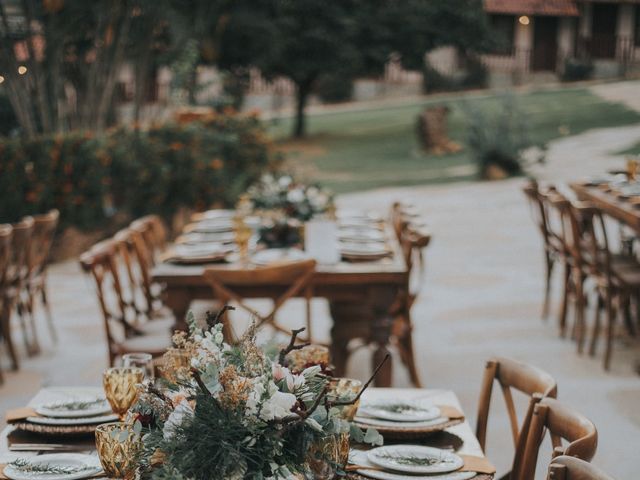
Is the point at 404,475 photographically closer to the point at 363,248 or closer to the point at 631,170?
the point at 363,248

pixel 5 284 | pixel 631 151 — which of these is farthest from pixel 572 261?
pixel 631 151

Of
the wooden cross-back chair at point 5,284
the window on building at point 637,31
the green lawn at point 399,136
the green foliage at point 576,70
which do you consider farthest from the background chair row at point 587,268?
the window on building at point 637,31

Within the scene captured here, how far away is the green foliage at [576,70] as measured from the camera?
28984 mm

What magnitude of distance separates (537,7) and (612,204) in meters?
26.1

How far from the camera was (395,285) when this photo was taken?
5.04 m

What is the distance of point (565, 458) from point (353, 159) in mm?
19341

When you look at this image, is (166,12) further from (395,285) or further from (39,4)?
(395,285)

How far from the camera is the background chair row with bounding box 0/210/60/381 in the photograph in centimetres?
612

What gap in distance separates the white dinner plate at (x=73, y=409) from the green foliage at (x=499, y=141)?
45.9 feet

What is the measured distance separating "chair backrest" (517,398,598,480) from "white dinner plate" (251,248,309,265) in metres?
2.58

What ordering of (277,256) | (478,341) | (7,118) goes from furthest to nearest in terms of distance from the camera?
(7,118) < (478,341) < (277,256)

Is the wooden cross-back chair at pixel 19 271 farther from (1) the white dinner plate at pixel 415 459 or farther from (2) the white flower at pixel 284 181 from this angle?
(1) the white dinner plate at pixel 415 459

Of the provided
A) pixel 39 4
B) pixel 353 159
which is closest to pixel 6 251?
pixel 39 4

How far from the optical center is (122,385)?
2729mm
